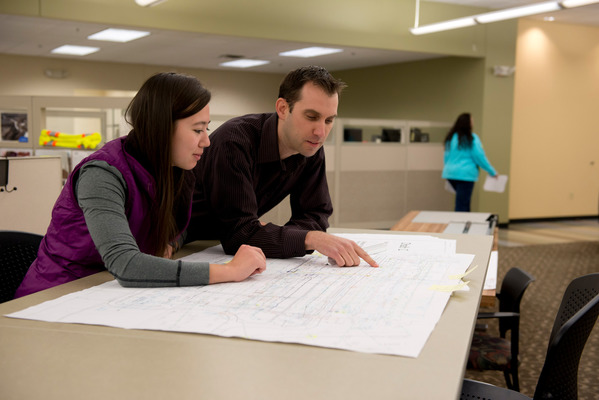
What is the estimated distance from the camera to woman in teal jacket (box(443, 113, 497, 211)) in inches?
238

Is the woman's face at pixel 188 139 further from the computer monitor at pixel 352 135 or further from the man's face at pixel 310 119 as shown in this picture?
the computer monitor at pixel 352 135

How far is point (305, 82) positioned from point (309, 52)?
307 inches

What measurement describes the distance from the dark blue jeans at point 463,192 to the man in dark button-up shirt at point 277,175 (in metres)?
4.72

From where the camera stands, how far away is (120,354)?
2.47 ft

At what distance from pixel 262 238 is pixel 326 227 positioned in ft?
1.35

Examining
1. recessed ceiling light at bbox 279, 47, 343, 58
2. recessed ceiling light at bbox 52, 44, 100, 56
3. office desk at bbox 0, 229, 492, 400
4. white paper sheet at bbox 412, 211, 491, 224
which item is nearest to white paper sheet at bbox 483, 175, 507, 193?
white paper sheet at bbox 412, 211, 491, 224

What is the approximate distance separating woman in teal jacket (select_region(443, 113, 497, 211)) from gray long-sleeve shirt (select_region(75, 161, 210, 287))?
17.4 ft

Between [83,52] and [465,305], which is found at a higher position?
[83,52]

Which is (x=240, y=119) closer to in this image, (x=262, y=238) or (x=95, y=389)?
(x=262, y=238)

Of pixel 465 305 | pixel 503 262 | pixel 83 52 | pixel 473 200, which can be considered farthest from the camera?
pixel 83 52

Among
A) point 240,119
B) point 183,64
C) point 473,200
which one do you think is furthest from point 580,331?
point 183,64

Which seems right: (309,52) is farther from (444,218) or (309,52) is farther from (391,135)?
(444,218)

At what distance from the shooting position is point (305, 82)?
5.17ft

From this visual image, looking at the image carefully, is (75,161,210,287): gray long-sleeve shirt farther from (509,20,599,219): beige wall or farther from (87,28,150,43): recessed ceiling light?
(509,20,599,219): beige wall
